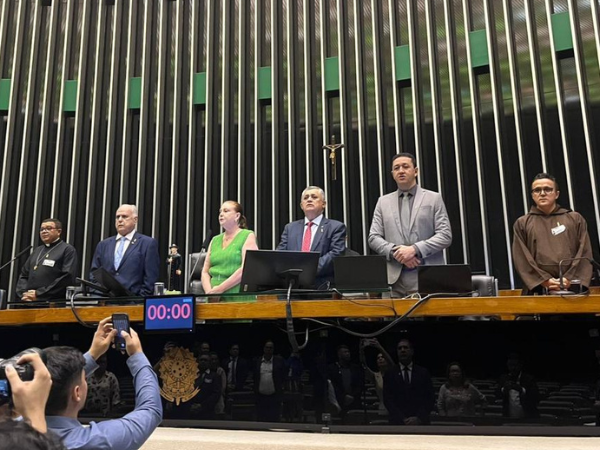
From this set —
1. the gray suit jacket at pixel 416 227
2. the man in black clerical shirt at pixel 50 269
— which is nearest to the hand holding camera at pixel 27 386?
the gray suit jacket at pixel 416 227

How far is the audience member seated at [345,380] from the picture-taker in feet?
7.11

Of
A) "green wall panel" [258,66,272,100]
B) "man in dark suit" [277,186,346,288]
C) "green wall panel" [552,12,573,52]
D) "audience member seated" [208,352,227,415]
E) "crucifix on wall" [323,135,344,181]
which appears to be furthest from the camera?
"green wall panel" [258,66,272,100]

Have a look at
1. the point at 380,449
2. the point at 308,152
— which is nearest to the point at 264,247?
the point at 308,152

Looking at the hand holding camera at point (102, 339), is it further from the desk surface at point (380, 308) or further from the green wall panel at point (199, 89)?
the green wall panel at point (199, 89)

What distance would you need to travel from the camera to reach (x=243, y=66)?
21.4 feet

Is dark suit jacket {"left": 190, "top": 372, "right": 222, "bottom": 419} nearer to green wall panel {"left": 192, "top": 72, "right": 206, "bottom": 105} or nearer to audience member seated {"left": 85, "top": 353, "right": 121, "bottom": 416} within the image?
audience member seated {"left": 85, "top": 353, "right": 121, "bottom": 416}

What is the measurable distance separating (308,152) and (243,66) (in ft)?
4.30

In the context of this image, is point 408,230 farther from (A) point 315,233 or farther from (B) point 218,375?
(B) point 218,375

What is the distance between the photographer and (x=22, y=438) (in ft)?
2.24

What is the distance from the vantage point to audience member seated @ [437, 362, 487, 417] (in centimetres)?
207

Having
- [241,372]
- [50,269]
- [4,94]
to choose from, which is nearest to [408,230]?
[241,372]

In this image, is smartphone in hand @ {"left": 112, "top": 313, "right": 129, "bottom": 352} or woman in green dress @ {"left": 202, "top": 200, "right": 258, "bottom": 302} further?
woman in green dress @ {"left": 202, "top": 200, "right": 258, "bottom": 302}

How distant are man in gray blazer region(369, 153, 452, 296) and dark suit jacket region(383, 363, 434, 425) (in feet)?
1.58

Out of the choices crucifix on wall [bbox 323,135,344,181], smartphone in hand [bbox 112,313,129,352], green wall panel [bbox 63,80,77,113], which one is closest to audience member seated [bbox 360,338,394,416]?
smartphone in hand [bbox 112,313,129,352]
